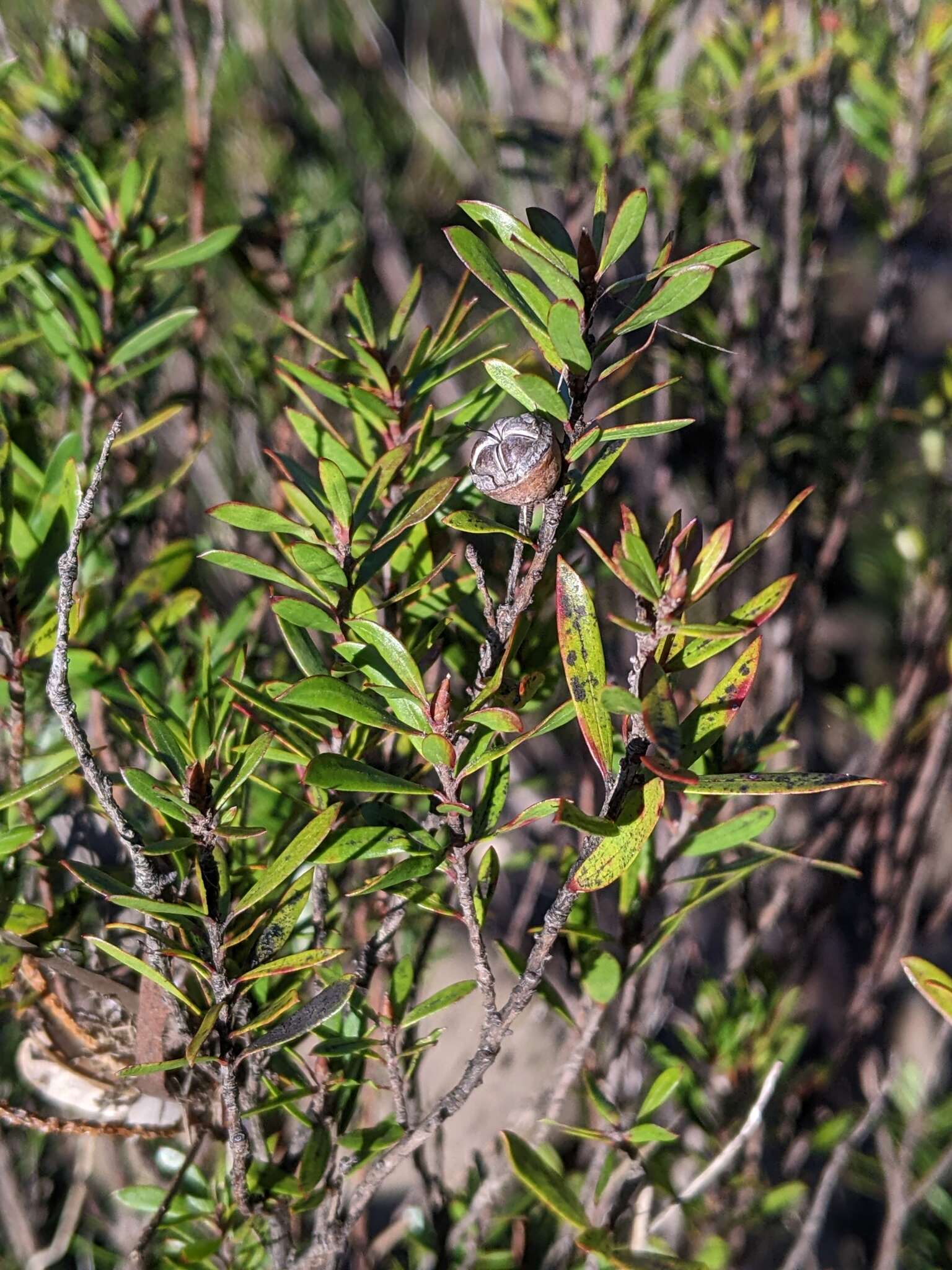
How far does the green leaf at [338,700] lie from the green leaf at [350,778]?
0.02 m

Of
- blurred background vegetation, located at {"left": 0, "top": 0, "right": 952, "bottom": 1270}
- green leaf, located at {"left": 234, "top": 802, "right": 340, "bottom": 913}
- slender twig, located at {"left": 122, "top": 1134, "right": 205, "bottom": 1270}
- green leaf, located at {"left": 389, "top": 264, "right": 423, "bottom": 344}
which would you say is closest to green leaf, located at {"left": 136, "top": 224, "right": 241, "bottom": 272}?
blurred background vegetation, located at {"left": 0, "top": 0, "right": 952, "bottom": 1270}

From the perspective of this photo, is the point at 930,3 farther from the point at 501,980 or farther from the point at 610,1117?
the point at 501,980

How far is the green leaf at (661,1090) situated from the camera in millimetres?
455

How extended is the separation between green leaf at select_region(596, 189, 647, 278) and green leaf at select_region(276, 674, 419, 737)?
0.57 feet

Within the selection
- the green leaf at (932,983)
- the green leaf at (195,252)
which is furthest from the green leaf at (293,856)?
the green leaf at (195,252)

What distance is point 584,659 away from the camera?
33cm

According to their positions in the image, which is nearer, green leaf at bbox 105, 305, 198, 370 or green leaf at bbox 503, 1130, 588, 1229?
green leaf at bbox 503, 1130, 588, 1229

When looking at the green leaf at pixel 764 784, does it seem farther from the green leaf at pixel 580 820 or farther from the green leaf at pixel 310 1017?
the green leaf at pixel 310 1017

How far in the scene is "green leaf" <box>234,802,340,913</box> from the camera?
330 millimetres

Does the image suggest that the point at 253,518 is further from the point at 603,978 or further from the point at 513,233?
the point at 603,978

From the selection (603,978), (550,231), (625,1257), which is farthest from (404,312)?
(625,1257)

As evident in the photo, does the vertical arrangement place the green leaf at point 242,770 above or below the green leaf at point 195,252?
below

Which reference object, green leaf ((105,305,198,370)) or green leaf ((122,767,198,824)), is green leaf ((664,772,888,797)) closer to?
green leaf ((122,767,198,824))

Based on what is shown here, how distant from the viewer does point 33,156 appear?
633mm
